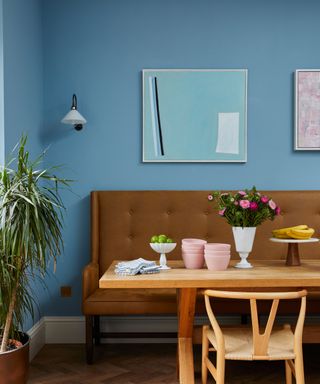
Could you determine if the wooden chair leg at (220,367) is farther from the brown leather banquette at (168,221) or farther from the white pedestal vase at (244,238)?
the brown leather banquette at (168,221)

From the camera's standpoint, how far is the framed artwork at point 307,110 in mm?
3803

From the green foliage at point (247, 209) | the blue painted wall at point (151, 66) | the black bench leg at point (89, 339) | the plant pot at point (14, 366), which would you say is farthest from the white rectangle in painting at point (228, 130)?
the plant pot at point (14, 366)

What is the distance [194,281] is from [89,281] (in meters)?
1.19

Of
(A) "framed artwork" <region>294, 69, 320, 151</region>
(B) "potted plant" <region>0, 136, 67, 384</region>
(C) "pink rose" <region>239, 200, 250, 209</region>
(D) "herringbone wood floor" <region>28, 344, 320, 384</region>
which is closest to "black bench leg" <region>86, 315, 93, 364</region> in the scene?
(D) "herringbone wood floor" <region>28, 344, 320, 384</region>

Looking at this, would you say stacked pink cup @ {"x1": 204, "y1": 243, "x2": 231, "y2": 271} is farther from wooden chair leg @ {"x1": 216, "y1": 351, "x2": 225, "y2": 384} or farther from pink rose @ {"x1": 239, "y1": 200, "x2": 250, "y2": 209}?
wooden chair leg @ {"x1": 216, "y1": 351, "x2": 225, "y2": 384}

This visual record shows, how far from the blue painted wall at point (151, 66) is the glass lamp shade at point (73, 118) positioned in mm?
194

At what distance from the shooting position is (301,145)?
12.5ft

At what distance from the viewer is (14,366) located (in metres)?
2.52

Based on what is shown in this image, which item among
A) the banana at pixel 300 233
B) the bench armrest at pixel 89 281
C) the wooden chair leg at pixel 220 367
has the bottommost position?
the wooden chair leg at pixel 220 367

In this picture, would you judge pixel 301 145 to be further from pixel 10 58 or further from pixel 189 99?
pixel 10 58

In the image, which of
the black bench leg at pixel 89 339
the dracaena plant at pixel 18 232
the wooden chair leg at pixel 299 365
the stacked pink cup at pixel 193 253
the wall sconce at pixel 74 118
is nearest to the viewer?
the wooden chair leg at pixel 299 365

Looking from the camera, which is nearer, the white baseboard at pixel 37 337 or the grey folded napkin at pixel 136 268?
the grey folded napkin at pixel 136 268

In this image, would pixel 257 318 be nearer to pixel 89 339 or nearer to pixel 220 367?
pixel 220 367

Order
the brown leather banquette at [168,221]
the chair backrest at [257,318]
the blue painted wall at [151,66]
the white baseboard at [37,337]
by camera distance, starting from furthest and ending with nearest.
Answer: the blue painted wall at [151,66] → the brown leather banquette at [168,221] → the white baseboard at [37,337] → the chair backrest at [257,318]
